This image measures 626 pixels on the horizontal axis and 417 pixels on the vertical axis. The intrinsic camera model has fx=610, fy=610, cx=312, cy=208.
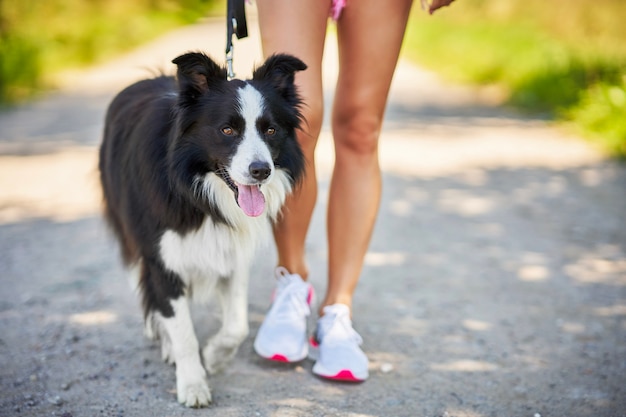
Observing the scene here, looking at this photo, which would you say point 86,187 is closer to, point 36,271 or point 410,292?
point 36,271

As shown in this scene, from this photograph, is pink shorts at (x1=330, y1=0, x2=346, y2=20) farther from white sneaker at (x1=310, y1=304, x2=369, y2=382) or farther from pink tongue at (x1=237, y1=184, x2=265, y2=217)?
white sneaker at (x1=310, y1=304, x2=369, y2=382)

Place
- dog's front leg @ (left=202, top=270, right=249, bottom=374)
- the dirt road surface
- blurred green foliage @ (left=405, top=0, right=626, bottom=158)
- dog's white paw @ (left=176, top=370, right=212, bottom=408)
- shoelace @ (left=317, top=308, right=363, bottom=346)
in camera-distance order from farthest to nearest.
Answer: blurred green foliage @ (left=405, top=0, right=626, bottom=158) < shoelace @ (left=317, top=308, right=363, bottom=346) < dog's front leg @ (left=202, top=270, right=249, bottom=374) < the dirt road surface < dog's white paw @ (left=176, top=370, right=212, bottom=408)

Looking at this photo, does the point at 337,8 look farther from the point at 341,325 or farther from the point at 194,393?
the point at 194,393

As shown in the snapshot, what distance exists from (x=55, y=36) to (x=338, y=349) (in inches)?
515

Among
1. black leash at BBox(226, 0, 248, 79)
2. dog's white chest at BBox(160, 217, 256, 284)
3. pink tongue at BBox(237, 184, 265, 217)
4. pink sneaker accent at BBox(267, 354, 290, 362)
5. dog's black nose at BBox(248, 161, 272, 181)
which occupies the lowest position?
pink sneaker accent at BBox(267, 354, 290, 362)

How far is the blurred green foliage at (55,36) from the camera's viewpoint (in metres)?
9.85

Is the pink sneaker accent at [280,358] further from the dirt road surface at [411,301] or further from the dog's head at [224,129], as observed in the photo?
the dog's head at [224,129]

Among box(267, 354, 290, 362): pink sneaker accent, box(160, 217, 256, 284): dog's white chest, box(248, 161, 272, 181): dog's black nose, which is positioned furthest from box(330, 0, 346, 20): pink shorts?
box(267, 354, 290, 362): pink sneaker accent

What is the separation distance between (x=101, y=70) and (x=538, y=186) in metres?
9.72

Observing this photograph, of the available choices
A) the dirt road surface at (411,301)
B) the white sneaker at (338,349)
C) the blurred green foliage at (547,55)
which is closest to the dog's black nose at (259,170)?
the dirt road surface at (411,301)

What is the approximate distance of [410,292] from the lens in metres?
3.56

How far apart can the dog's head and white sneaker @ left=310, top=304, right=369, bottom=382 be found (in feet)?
2.31

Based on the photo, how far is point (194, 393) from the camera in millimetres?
2387

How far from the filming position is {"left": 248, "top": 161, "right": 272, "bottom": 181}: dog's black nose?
226 cm
